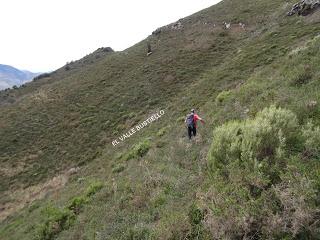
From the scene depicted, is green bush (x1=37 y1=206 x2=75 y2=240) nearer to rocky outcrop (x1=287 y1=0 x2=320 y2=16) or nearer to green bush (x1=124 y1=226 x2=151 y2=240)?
green bush (x1=124 y1=226 x2=151 y2=240)

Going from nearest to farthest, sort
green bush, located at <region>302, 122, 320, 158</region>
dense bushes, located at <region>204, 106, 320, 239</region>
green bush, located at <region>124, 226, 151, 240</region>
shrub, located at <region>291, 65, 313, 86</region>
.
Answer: dense bushes, located at <region>204, 106, 320, 239</region>
green bush, located at <region>302, 122, 320, 158</region>
green bush, located at <region>124, 226, 151, 240</region>
shrub, located at <region>291, 65, 313, 86</region>

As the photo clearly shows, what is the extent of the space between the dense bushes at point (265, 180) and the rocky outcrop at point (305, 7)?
2829 centimetres

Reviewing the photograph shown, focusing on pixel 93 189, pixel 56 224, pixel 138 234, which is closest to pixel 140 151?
pixel 93 189

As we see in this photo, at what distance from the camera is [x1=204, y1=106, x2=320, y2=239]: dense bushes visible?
5.70 metres

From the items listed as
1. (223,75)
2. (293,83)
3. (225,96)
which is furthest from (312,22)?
(293,83)

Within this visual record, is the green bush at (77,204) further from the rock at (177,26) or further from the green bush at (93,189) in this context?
the rock at (177,26)

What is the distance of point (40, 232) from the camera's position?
44.7ft

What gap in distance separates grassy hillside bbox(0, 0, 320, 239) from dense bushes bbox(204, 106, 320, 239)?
0.08 feet

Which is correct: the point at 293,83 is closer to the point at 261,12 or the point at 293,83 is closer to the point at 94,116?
the point at 94,116

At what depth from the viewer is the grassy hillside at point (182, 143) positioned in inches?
264

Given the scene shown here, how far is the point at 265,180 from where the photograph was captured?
6547 millimetres

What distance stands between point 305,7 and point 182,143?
84.9ft

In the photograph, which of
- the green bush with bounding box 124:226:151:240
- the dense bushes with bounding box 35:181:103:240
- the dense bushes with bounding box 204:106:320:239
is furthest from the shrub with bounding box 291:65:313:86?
the dense bushes with bounding box 35:181:103:240

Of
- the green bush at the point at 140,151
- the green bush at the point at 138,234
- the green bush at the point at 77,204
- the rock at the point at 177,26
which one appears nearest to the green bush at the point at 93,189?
the green bush at the point at 77,204
